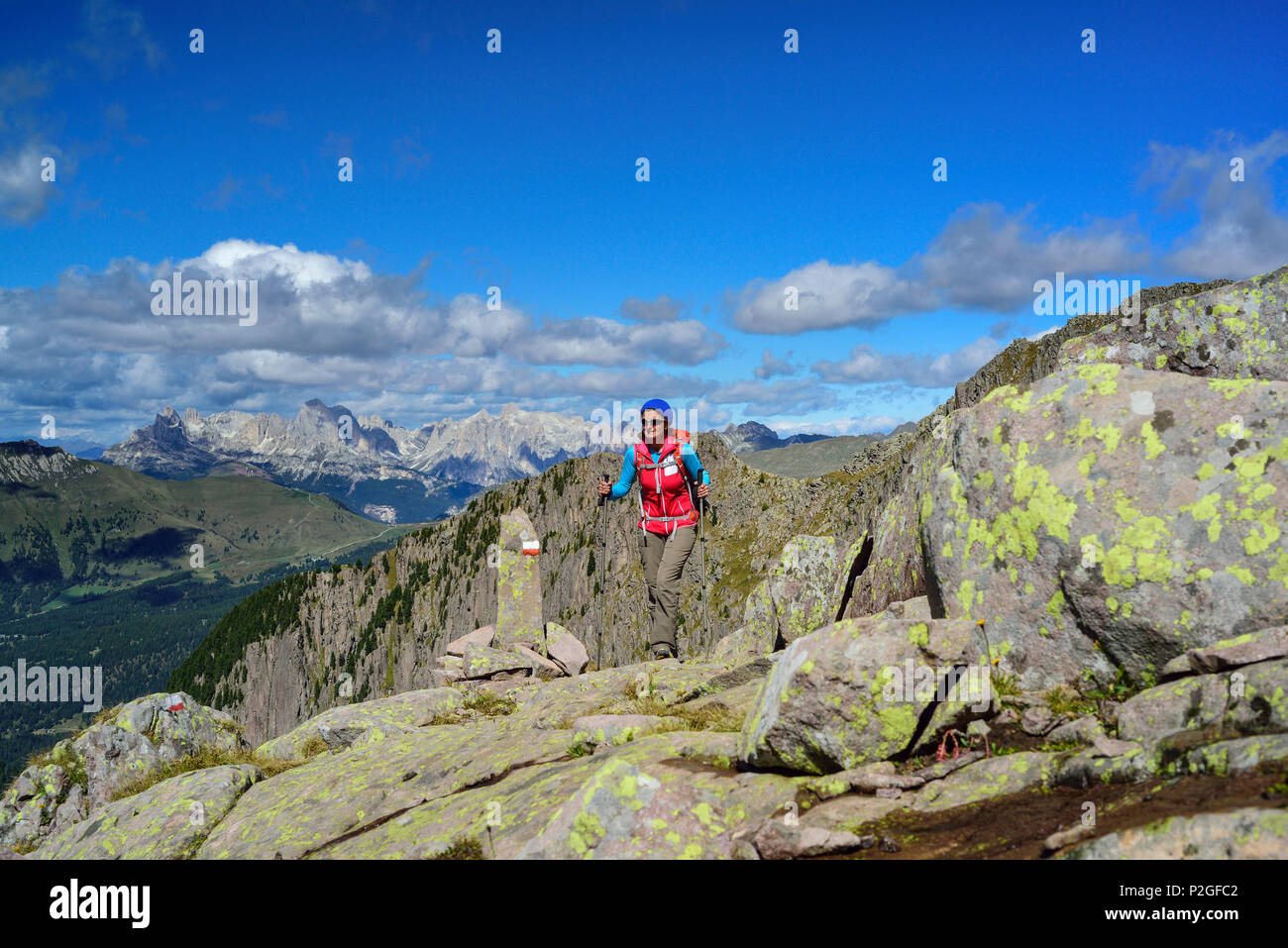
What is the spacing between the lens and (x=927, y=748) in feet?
29.1

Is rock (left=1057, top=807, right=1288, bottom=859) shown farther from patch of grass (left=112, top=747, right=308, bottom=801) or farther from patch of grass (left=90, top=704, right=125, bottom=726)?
patch of grass (left=90, top=704, right=125, bottom=726)

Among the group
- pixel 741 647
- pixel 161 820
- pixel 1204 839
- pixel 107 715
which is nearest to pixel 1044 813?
pixel 1204 839

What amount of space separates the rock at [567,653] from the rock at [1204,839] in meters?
22.8

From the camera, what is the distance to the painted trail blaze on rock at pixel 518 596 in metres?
30.6

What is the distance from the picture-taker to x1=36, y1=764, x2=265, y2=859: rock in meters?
13.3

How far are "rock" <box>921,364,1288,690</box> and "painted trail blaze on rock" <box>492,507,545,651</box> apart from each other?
2222cm

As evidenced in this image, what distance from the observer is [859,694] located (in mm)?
8570

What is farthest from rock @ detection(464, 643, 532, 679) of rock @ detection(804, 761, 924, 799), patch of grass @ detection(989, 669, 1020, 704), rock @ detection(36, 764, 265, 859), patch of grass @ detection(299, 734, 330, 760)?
patch of grass @ detection(989, 669, 1020, 704)

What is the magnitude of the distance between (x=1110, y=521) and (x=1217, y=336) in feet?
20.3

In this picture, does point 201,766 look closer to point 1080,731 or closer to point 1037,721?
point 1037,721
